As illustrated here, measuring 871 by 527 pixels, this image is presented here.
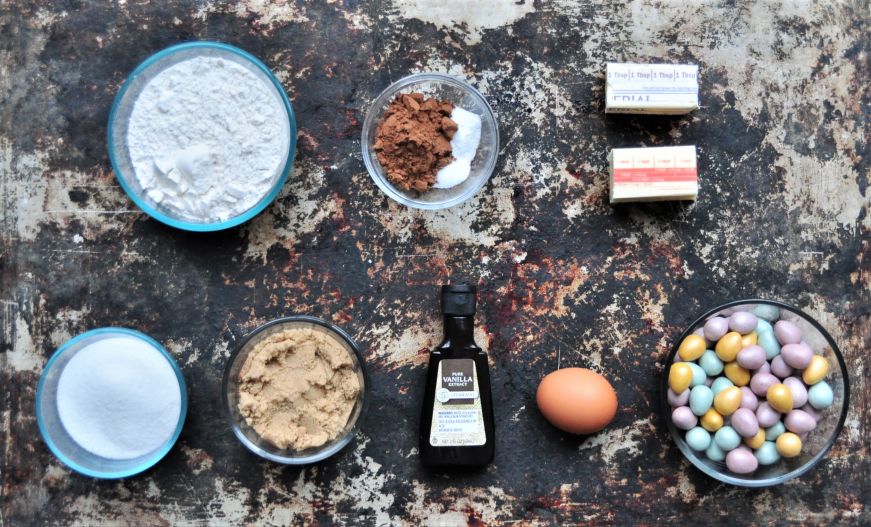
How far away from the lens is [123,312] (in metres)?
1.42

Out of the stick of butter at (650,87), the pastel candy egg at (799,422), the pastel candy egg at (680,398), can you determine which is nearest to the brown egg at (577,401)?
the pastel candy egg at (680,398)

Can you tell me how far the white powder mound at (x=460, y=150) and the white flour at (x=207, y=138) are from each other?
0.33 meters

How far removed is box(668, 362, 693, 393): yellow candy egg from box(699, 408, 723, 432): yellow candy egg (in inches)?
2.7

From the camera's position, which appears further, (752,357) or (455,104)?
(455,104)

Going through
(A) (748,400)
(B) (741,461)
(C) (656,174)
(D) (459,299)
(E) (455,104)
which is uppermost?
(E) (455,104)

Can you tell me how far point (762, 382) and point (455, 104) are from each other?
2.76 feet

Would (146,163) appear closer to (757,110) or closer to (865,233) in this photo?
(757,110)

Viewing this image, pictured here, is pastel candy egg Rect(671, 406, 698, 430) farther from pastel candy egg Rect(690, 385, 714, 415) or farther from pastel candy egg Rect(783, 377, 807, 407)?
pastel candy egg Rect(783, 377, 807, 407)

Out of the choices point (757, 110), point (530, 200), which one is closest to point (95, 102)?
point (530, 200)

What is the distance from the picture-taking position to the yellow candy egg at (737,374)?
4.39 ft

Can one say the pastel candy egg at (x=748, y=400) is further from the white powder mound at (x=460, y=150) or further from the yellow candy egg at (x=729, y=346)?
the white powder mound at (x=460, y=150)

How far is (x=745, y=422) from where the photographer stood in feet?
4.23

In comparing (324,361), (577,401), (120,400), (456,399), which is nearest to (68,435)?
(120,400)

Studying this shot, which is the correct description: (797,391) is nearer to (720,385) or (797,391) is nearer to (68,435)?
(720,385)
